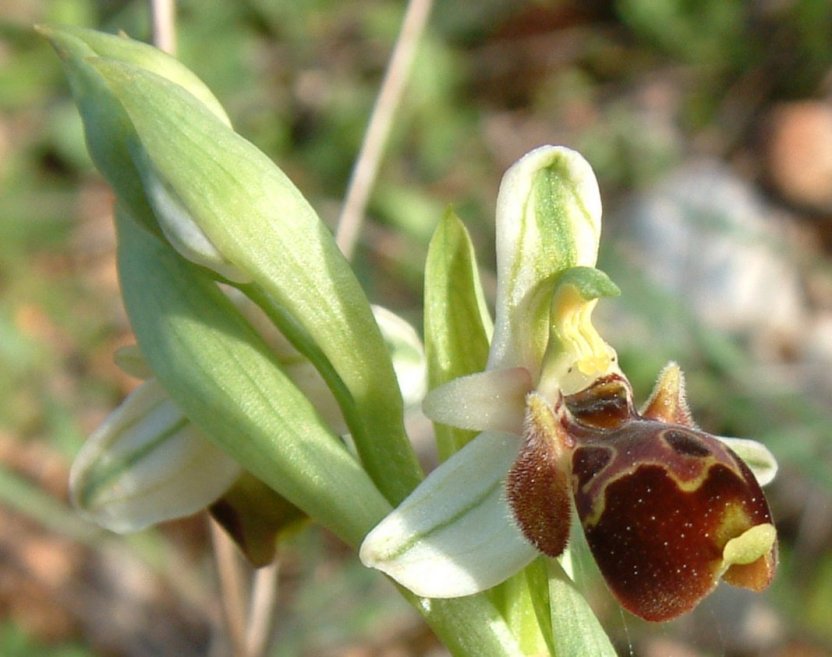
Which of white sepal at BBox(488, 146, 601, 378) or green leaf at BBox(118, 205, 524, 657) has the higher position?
white sepal at BBox(488, 146, 601, 378)

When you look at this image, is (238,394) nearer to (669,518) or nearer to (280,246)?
(280,246)

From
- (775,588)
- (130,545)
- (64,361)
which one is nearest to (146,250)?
(130,545)

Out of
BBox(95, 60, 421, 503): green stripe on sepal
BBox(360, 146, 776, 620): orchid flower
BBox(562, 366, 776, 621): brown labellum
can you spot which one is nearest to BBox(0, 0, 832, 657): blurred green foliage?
BBox(95, 60, 421, 503): green stripe on sepal

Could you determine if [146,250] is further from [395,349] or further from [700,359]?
[700,359]

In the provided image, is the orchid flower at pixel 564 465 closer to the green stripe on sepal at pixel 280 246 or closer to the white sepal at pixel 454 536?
the white sepal at pixel 454 536

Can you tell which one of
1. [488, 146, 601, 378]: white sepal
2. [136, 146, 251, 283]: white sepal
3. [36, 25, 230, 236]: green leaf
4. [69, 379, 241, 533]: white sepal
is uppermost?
[36, 25, 230, 236]: green leaf

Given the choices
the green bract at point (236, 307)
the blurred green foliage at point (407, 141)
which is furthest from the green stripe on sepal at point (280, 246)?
the blurred green foliage at point (407, 141)

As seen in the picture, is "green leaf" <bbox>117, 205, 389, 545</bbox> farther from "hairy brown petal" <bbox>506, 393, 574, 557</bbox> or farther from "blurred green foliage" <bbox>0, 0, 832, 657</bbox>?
"blurred green foliage" <bbox>0, 0, 832, 657</bbox>

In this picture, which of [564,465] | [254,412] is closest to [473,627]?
[564,465]
